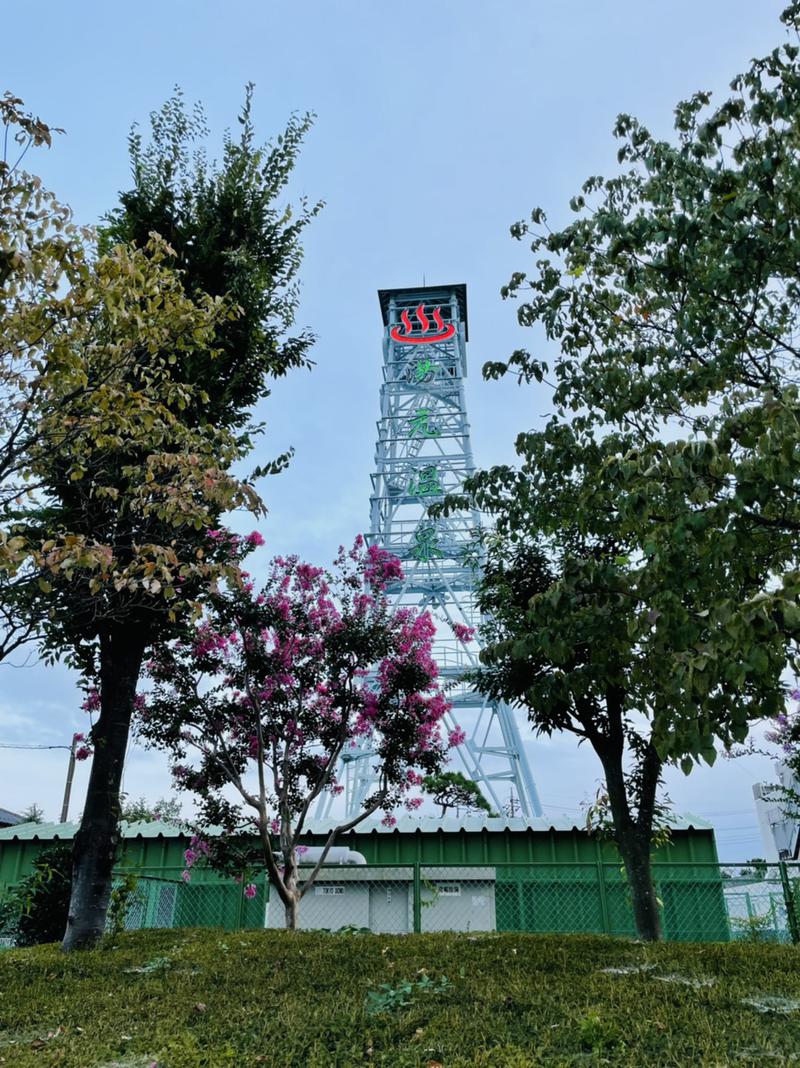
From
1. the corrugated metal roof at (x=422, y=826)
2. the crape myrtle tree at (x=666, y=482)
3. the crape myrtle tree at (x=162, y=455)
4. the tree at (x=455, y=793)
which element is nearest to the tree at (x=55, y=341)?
the crape myrtle tree at (x=162, y=455)

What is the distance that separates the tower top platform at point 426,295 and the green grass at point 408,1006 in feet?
134

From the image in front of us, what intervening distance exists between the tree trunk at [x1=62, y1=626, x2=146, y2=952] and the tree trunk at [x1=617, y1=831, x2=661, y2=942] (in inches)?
201

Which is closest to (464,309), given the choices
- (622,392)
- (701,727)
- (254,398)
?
(254,398)

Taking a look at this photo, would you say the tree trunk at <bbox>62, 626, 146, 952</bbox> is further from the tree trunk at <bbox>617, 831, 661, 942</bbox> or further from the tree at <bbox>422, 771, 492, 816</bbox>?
the tree at <bbox>422, 771, 492, 816</bbox>

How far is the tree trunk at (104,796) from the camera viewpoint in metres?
7.34

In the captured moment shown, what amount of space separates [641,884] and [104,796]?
5.37 m

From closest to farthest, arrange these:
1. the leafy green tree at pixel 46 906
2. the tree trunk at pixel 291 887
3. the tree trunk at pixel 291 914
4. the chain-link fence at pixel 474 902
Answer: the tree trunk at pixel 291 914 → the tree trunk at pixel 291 887 → the leafy green tree at pixel 46 906 → the chain-link fence at pixel 474 902

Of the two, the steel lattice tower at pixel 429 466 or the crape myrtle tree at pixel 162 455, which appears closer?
the crape myrtle tree at pixel 162 455

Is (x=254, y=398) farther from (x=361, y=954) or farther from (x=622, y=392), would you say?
(x=361, y=954)

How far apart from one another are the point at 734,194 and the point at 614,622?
2.86 meters

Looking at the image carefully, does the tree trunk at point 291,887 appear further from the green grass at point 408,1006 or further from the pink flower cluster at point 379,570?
the pink flower cluster at point 379,570

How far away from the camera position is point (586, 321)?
6980 mm

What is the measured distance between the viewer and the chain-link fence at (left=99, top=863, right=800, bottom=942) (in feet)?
37.1

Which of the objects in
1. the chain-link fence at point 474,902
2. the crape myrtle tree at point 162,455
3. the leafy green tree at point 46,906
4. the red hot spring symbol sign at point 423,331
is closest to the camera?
the crape myrtle tree at point 162,455
